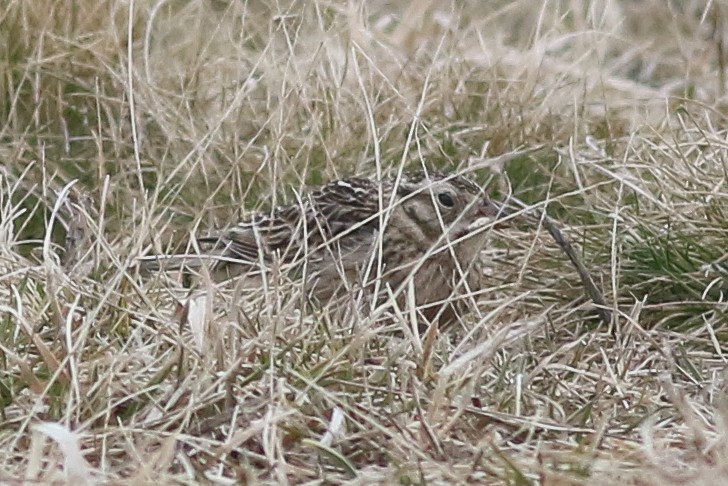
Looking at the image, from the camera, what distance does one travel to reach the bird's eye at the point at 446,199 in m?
5.00

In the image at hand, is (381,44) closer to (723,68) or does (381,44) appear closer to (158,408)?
(723,68)

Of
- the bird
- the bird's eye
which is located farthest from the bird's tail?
the bird's eye

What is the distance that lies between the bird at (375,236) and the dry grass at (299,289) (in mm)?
122

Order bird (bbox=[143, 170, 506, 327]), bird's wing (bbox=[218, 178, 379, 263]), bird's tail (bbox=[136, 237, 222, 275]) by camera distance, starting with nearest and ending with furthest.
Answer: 1. bird's tail (bbox=[136, 237, 222, 275])
2. bird (bbox=[143, 170, 506, 327])
3. bird's wing (bbox=[218, 178, 379, 263])

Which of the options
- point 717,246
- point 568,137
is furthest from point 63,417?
point 568,137

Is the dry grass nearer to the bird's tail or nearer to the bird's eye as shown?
the bird's tail

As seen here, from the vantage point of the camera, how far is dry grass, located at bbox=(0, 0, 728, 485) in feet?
11.7

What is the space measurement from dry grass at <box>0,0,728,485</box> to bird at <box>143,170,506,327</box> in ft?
0.40

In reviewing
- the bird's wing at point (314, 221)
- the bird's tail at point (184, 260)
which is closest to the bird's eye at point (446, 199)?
the bird's wing at point (314, 221)

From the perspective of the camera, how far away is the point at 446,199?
5020 mm

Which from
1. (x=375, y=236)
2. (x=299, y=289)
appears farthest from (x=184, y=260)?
(x=375, y=236)

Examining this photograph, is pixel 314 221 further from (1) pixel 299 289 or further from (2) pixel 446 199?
(1) pixel 299 289

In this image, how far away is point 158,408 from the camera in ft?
12.1

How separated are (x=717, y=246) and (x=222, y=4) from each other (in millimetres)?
3034
